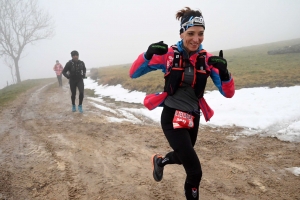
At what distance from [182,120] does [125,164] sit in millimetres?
2308

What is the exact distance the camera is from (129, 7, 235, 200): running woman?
2737mm

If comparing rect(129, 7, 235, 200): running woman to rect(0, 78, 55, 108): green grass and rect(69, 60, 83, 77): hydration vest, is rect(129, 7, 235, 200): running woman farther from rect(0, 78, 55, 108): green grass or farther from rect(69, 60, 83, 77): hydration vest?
rect(0, 78, 55, 108): green grass

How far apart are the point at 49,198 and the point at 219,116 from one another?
6.18 m

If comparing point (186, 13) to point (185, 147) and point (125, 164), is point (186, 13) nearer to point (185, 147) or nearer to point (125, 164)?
point (185, 147)

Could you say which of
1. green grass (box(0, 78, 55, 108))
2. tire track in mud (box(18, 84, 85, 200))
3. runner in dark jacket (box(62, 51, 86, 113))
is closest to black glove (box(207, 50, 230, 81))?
tire track in mud (box(18, 84, 85, 200))

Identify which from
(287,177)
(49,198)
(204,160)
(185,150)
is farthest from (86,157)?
(287,177)

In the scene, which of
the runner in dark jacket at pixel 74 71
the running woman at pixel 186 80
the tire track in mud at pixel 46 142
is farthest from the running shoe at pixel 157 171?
the runner in dark jacket at pixel 74 71

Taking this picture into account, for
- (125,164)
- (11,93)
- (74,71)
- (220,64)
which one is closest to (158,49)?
(220,64)

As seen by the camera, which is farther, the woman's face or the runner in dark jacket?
the runner in dark jacket

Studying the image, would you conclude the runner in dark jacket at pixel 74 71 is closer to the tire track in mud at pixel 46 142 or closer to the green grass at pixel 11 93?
the tire track in mud at pixel 46 142

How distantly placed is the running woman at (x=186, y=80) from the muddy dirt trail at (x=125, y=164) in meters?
1.20

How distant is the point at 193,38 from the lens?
2.85m

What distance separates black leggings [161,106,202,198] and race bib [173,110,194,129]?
0.24 feet

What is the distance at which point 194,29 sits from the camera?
287cm
